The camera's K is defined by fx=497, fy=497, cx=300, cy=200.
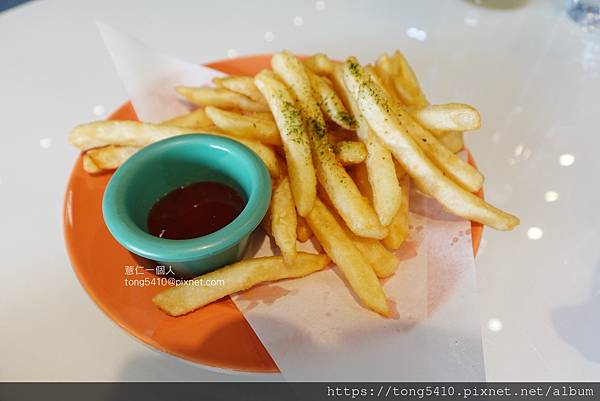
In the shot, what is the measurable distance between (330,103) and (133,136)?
699 mm

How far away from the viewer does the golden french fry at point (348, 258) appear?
1.42 meters

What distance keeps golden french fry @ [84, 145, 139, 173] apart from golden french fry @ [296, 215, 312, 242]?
65 centimetres

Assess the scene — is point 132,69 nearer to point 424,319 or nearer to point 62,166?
point 62,166

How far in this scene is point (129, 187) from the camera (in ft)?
5.19

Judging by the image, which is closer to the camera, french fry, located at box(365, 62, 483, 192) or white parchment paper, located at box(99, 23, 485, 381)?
white parchment paper, located at box(99, 23, 485, 381)

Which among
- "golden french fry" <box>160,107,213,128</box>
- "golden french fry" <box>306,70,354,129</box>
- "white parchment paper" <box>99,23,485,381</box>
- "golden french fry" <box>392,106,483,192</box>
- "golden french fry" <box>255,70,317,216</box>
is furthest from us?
"golden french fry" <box>160,107,213,128</box>

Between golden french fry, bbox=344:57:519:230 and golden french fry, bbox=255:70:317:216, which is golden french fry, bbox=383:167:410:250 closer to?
golden french fry, bbox=344:57:519:230

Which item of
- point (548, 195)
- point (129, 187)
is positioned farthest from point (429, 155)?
point (129, 187)

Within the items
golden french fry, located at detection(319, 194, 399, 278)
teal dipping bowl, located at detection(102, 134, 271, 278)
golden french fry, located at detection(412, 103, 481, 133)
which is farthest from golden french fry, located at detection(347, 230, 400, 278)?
golden french fry, located at detection(412, 103, 481, 133)

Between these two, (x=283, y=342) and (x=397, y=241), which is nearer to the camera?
(x=283, y=342)

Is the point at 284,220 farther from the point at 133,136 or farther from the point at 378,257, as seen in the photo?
the point at 133,136

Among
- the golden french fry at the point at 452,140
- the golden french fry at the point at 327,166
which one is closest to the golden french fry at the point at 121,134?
the golden french fry at the point at 327,166

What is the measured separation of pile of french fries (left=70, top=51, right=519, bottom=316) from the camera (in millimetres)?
1472

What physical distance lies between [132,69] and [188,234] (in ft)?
2.95
